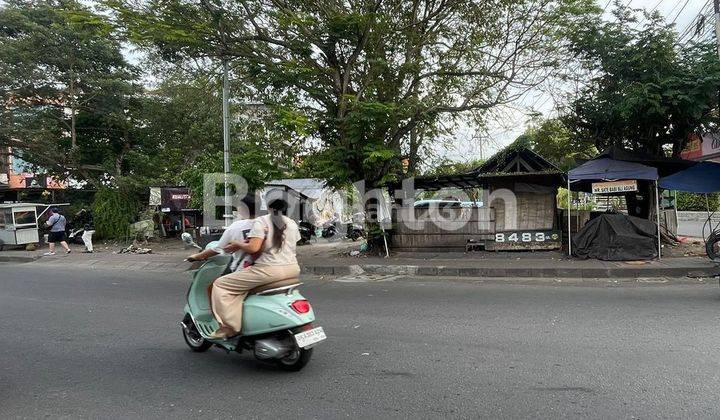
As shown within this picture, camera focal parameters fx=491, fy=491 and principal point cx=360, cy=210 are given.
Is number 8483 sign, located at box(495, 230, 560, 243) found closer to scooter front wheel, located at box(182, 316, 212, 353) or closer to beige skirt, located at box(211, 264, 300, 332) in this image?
scooter front wheel, located at box(182, 316, 212, 353)

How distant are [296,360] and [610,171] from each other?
9782 millimetres

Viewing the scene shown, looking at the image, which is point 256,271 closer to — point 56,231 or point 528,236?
point 528,236

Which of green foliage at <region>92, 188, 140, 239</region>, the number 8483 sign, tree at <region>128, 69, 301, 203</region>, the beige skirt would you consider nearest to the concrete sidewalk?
the number 8483 sign

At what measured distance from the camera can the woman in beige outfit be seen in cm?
437

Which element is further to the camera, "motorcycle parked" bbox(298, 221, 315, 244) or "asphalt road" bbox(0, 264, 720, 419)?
"motorcycle parked" bbox(298, 221, 315, 244)

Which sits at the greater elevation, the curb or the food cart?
the food cart

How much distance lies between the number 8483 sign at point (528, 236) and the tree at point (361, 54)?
3.36 m

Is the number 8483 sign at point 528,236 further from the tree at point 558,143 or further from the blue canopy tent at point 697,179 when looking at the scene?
the blue canopy tent at point 697,179

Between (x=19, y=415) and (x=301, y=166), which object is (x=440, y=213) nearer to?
(x=301, y=166)

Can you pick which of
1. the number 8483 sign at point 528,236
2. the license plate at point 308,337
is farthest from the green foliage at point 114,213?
the license plate at point 308,337

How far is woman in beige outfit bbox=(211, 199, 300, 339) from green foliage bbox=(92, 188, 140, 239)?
55.2ft

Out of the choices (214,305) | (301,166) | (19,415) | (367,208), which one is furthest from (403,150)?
(19,415)

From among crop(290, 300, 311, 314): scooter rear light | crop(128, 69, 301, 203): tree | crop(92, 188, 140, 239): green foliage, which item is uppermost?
crop(128, 69, 301, 203): tree

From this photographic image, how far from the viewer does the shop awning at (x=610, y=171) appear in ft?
36.7
